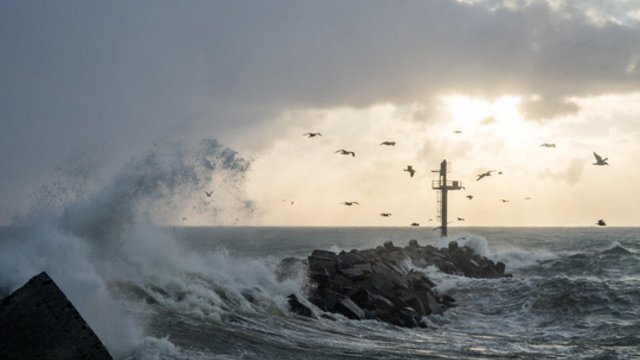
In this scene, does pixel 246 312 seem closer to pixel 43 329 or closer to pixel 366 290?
pixel 366 290

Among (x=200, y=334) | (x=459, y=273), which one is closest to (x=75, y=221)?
(x=200, y=334)

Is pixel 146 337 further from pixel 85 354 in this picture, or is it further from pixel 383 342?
pixel 383 342

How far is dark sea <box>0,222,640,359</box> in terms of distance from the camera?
41.7 feet

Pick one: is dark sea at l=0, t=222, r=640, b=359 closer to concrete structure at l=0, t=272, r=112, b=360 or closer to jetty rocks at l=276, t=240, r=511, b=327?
jetty rocks at l=276, t=240, r=511, b=327

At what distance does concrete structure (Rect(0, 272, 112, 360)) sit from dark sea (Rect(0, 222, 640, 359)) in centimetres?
181

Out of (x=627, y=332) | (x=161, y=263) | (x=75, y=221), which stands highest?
(x=75, y=221)

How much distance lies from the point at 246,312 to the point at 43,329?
8181mm

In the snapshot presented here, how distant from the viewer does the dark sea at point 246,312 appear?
500 inches

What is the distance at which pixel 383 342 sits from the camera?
15.5m

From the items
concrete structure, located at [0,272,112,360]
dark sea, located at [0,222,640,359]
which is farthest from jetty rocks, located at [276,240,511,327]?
concrete structure, located at [0,272,112,360]

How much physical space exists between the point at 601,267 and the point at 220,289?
2851 cm

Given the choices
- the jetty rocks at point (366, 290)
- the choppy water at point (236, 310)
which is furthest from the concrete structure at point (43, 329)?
the jetty rocks at point (366, 290)

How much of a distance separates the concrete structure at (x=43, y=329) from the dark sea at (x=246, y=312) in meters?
1.81

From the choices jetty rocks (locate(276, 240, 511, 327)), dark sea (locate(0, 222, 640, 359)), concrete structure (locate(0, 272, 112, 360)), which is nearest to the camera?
concrete structure (locate(0, 272, 112, 360))
